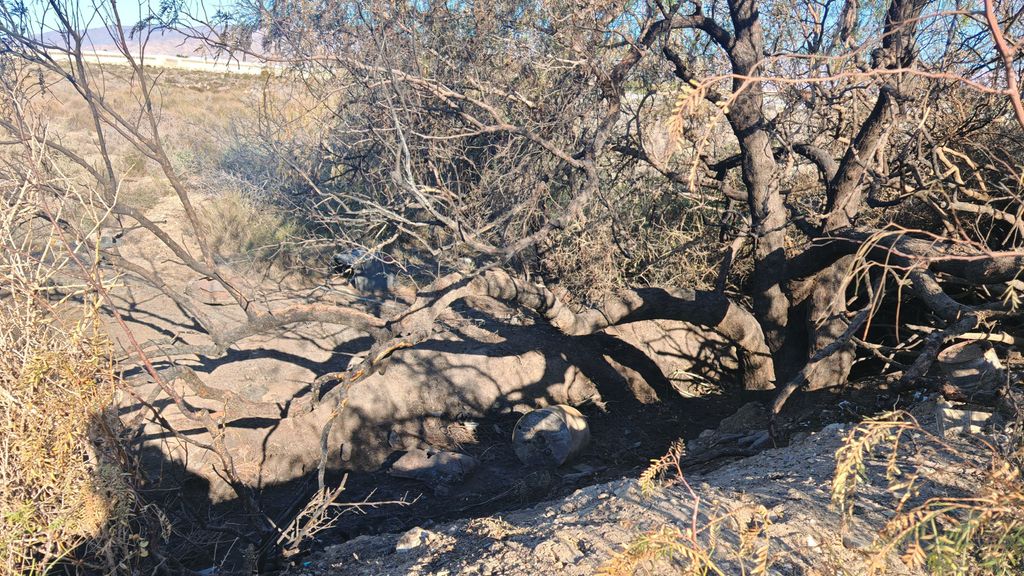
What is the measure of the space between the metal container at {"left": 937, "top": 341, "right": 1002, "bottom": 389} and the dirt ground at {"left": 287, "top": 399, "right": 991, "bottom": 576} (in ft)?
1.70

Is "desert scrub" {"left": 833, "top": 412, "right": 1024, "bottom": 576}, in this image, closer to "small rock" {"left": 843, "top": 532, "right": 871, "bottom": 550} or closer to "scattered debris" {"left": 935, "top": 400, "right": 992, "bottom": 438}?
"small rock" {"left": 843, "top": 532, "right": 871, "bottom": 550}

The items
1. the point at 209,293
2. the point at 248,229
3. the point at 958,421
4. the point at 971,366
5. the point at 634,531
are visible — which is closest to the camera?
the point at 634,531

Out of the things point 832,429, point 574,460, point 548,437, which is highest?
point 832,429

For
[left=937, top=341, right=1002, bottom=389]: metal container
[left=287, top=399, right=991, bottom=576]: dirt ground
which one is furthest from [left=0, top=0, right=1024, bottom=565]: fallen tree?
[left=287, top=399, right=991, bottom=576]: dirt ground

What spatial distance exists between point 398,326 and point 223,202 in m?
6.48

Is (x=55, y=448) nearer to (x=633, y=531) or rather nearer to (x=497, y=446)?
(x=633, y=531)

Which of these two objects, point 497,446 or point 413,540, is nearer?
point 413,540

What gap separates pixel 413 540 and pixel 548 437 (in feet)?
Result: 8.32

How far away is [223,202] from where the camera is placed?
10.5 meters

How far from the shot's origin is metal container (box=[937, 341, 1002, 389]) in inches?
171

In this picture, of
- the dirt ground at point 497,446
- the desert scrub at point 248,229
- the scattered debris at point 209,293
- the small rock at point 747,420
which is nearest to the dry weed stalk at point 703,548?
the dirt ground at point 497,446

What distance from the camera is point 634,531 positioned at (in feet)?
10.0

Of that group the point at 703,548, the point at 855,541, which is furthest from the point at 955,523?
the point at 703,548

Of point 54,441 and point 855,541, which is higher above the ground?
point 54,441
